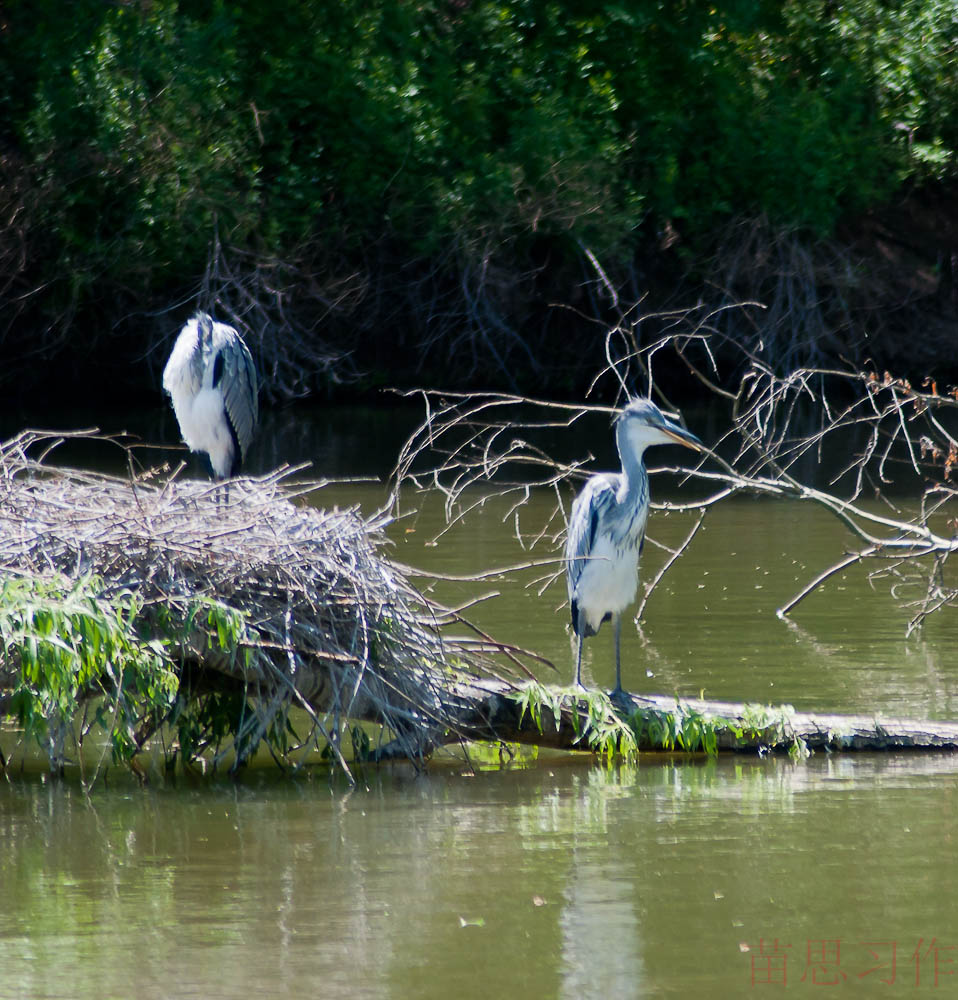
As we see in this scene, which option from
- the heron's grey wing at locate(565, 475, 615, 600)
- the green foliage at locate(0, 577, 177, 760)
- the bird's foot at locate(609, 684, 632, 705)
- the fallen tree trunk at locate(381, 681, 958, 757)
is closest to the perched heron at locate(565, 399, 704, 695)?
the heron's grey wing at locate(565, 475, 615, 600)

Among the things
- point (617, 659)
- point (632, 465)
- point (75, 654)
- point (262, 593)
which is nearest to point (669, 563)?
point (632, 465)

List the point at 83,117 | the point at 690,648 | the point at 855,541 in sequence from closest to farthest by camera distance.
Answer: the point at 690,648, the point at 855,541, the point at 83,117

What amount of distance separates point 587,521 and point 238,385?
4.05 meters

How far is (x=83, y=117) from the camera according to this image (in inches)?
746

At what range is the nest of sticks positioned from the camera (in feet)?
20.1

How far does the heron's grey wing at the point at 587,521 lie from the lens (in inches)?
287

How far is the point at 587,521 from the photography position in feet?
23.9

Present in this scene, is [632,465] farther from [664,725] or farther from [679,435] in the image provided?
[664,725]

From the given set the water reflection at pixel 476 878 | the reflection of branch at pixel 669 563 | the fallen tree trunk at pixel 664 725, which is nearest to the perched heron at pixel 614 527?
the reflection of branch at pixel 669 563

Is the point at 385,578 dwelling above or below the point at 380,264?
below

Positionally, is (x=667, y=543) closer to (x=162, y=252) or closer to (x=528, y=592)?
(x=528, y=592)

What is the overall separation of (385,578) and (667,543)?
19.8 feet

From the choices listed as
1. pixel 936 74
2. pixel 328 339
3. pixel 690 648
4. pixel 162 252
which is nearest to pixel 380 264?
pixel 328 339

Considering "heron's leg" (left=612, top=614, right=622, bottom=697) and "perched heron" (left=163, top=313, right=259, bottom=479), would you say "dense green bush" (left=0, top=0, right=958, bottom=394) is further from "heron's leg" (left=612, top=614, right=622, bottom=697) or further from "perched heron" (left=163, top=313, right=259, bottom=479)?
"heron's leg" (left=612, top=614, right=622, bottom=697)
